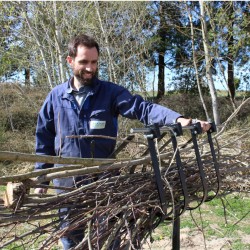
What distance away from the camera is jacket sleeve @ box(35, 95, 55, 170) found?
274cm

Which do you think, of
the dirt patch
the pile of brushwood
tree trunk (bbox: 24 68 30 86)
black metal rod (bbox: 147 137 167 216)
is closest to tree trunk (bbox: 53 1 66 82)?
tree trunk (bbox: 24 68 30 86)

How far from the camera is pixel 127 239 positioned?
1850mm

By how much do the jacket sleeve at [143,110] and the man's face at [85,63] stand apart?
0.24m

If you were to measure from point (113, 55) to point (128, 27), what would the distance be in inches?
29.4

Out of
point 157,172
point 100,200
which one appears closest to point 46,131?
point 100,200

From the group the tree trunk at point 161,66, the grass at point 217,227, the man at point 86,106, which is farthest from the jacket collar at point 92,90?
the tree trunk at point 161,66

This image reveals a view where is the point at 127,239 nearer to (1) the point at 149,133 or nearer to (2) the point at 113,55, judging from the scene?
(1) the point at 149,133

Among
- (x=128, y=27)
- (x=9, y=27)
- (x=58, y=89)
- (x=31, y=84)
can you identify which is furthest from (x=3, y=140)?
(x=58, y=89)

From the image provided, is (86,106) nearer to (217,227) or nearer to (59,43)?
(217,227)

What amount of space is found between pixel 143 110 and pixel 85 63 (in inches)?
20.4

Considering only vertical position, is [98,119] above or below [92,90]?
below

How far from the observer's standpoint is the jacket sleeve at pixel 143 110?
2.17 metres

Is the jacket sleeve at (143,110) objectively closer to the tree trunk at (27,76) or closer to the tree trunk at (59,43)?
the tree trunk at (59,43)

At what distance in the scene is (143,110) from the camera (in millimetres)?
2371
